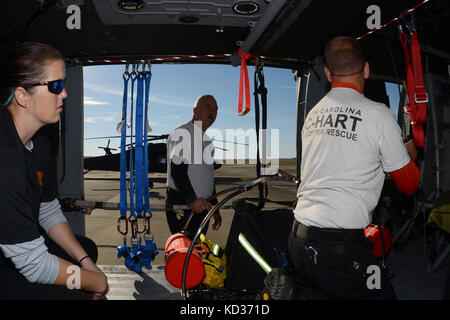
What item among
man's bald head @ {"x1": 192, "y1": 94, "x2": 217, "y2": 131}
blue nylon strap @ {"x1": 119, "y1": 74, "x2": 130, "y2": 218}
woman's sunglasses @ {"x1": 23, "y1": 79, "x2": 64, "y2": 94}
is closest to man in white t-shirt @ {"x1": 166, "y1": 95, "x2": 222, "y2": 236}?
man's bald head @ {"x1": 192, "y1": 94, "x2": 217, "y2": 131}

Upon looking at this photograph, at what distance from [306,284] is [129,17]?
8.31 ft

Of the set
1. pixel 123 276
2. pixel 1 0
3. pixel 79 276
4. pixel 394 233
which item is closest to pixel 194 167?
pixel 123 276

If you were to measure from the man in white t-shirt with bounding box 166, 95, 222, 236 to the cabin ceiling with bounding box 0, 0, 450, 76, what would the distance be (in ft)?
2.31

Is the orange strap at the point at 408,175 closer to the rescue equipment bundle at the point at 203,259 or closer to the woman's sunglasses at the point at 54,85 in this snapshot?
the rescue equipment bundle at the point at 203,259

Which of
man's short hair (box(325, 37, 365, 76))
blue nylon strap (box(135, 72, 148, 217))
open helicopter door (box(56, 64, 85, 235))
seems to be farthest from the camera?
open helicopter door (box(56, 64, 85, 235))

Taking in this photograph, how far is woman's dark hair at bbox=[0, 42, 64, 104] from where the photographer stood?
1247mm

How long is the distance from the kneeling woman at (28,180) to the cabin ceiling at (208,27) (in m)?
1.32

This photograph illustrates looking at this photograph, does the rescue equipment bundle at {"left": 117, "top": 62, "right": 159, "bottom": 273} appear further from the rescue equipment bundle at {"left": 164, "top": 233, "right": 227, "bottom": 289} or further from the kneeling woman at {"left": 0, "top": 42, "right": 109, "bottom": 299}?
the kneeling woman at {"left": 0, "top": 42, "right": 109, "bottom": 299}

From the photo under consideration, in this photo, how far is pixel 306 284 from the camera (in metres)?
1.38

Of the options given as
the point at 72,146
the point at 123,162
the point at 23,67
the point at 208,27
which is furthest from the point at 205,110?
the point at 72,146

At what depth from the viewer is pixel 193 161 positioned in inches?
110

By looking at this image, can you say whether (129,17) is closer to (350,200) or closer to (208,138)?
(208,138)

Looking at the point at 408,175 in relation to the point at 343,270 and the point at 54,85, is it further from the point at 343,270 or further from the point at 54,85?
the point at 54,85

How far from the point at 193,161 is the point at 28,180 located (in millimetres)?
1560
